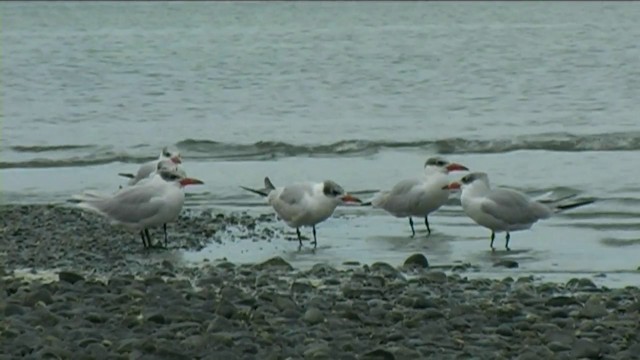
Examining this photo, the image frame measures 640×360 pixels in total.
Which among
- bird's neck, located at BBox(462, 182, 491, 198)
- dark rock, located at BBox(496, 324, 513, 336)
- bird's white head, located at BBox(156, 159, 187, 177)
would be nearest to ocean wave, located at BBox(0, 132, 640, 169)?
bird's white head, located at BBox(156, 159, 187, 177)

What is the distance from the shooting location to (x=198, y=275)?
379 inches

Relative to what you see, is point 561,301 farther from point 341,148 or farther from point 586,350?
point 341,148

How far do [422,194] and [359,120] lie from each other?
9.99m

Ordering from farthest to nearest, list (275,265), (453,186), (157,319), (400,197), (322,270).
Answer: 1. (400,197)
2. (453,186)
3. (275,265)
4. (322,270)
5. (157,319)

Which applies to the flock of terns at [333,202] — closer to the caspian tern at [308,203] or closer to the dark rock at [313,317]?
the caspian tern at [308,203]

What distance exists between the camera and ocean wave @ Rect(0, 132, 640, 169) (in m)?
17.7

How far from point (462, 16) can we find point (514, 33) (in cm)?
1142

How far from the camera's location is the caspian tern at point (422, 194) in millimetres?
11875

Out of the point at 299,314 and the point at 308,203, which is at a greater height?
the point at 308,203

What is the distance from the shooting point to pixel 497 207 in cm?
1112

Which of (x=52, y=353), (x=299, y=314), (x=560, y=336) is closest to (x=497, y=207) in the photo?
(x=299, y=314)

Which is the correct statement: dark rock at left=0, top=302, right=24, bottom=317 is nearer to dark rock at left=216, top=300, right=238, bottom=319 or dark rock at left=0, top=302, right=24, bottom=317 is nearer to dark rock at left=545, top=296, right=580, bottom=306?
dark rock at left=216, top=300, right=238, bottom=319

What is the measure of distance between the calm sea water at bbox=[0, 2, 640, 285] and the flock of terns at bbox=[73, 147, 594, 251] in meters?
0.23

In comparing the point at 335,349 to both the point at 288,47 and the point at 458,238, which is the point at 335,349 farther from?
the point at 288,47
